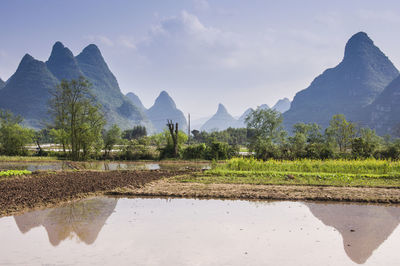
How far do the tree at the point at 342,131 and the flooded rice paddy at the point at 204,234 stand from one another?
27.9 metres

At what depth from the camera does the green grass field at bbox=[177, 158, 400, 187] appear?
15573mm

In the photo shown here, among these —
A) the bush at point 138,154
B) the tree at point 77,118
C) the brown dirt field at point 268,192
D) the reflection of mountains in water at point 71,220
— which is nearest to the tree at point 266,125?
the bush at point 138,154

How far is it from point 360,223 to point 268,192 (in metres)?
4.54

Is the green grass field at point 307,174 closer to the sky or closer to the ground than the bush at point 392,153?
closer to the ground

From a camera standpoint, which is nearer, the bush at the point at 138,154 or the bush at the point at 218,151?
the bush at the point at 218,151

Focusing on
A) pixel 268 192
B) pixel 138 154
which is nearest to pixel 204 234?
pixel 268 192

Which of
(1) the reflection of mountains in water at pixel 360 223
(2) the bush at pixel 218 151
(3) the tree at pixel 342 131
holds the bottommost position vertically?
(1) the reflection of mountains in water at pixel 360 223

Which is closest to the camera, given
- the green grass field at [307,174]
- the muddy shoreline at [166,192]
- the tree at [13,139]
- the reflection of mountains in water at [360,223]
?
the reflection of mountains in water at [360,223]

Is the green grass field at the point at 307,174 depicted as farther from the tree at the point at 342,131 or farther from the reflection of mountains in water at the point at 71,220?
the tree at the point at 342,131

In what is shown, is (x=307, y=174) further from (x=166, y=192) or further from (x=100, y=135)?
(x=100, y=135)

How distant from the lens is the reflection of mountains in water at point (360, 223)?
6.71 m

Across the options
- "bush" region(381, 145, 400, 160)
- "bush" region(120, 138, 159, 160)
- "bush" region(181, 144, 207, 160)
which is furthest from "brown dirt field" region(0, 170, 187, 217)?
"bush" region(381, 145, 400, 160)

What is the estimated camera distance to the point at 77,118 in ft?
118

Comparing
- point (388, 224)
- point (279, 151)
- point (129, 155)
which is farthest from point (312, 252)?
point (129, 155)
